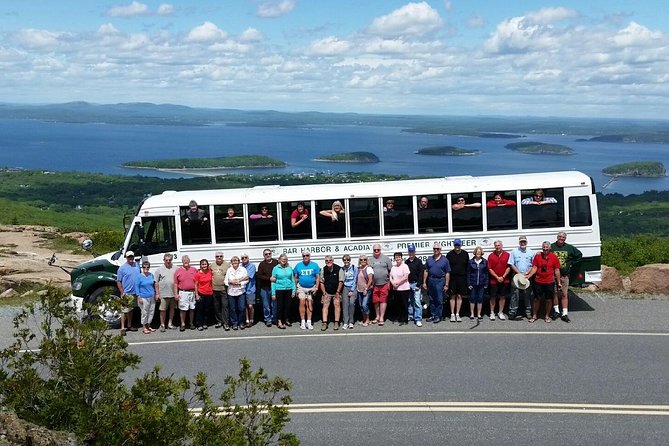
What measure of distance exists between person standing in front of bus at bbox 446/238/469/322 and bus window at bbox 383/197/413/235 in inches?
45.9

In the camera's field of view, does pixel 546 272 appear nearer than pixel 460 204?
Yes

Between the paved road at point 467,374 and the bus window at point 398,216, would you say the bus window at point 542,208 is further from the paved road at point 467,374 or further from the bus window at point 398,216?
the bus window at point 398,216

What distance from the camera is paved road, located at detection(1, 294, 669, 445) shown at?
905cm

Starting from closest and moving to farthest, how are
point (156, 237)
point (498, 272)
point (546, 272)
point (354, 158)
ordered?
1. point (546, 272)
2. point (498, 272)
3. point (156, 237)
4. point (354, 158)

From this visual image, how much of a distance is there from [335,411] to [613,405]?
384cm

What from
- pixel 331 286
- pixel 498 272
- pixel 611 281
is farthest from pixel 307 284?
pixel 611 281

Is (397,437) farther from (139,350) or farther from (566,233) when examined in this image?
(566,233)

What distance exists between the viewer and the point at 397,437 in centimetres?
885

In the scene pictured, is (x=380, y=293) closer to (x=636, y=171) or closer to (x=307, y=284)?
(x=307, y=284)

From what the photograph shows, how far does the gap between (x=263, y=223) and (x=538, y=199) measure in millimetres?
5950

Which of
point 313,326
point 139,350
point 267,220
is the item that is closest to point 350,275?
point 313,326

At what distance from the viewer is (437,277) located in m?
14.4

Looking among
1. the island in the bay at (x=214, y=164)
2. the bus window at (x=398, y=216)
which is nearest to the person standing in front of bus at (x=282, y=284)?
the bus window at (x=398, y=216)

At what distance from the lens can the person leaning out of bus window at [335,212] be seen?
15180mm
